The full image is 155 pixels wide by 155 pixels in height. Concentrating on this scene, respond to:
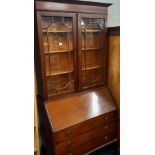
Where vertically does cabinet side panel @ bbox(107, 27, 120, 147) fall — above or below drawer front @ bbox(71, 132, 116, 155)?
above

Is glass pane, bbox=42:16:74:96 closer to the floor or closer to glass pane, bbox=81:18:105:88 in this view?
glass pane, bbox=81:18:105:88

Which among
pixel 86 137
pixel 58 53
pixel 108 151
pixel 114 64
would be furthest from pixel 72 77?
pixel 108 151

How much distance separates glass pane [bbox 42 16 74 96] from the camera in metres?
1.79

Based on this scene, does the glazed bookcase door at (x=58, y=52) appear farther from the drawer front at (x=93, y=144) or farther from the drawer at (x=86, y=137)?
the drawer front at (x=93, y=144)

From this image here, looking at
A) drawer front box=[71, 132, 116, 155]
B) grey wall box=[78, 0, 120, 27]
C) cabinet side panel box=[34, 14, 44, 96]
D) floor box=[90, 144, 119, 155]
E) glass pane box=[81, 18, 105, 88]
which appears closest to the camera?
cabinet side panel box=[34, 14, 44, 96]

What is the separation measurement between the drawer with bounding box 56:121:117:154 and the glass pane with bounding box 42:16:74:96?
536 millimetres

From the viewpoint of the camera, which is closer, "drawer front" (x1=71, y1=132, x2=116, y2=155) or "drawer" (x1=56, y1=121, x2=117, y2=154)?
"drawer" (x1=56, y1=121, x2=117, y2=154)

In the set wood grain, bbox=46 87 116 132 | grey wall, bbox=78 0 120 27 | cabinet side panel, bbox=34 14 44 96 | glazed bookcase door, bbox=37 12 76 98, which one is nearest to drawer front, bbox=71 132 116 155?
wood grain, bbox=46 87 116 132

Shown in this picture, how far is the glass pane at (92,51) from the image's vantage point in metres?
2.04

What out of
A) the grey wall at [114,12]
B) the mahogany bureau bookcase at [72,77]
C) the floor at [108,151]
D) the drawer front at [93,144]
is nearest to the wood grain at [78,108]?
the mahogany bureau bookcase at [72,77]

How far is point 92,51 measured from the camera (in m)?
2.22
